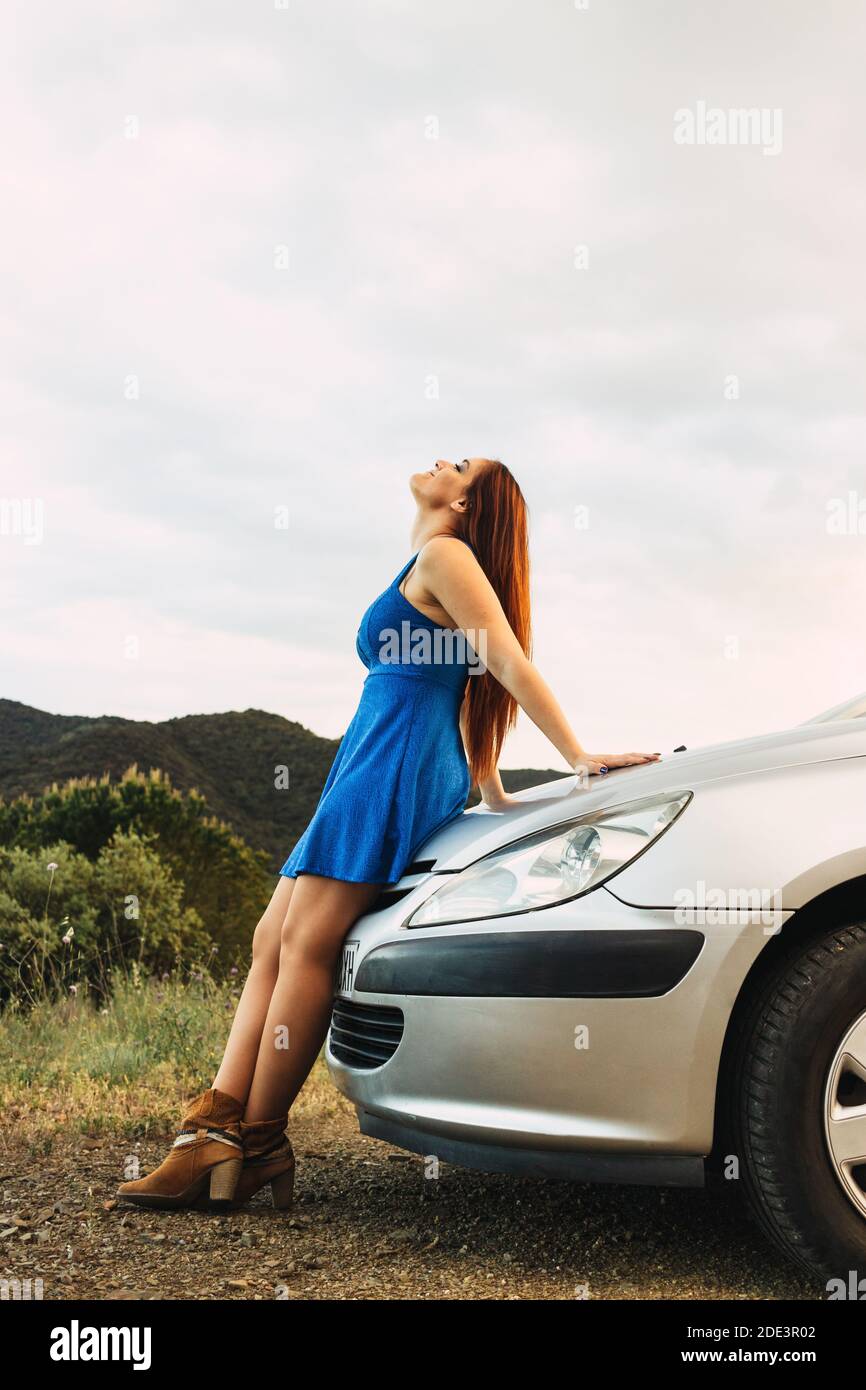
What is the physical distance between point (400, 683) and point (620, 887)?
1.08 m

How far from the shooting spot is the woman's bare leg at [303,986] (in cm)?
305

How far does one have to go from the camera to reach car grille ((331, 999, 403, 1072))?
2.72 metres

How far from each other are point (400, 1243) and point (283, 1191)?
41 centimetres

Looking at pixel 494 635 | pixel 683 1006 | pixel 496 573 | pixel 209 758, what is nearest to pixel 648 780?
pixel 683 1006

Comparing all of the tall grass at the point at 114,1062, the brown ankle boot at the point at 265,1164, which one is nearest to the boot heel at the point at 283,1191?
the brown ankle boot at the point at 265,1164

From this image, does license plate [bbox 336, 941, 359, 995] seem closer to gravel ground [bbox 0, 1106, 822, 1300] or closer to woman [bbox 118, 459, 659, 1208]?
woman [bbox 118, 459, 659, 1208]

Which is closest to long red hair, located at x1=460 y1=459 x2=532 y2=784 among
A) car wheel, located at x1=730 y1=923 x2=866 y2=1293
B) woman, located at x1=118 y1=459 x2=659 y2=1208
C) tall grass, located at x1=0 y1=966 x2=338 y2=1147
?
woman, located at x1=118 y1=459 x2=659 y2=1208

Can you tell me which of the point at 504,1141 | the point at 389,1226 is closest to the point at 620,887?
the point at 504,1141

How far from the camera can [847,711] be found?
341 cm

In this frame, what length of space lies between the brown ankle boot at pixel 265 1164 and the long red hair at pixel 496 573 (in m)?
1.15

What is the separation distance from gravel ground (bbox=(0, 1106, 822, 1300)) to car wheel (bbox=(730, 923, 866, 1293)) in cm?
19
